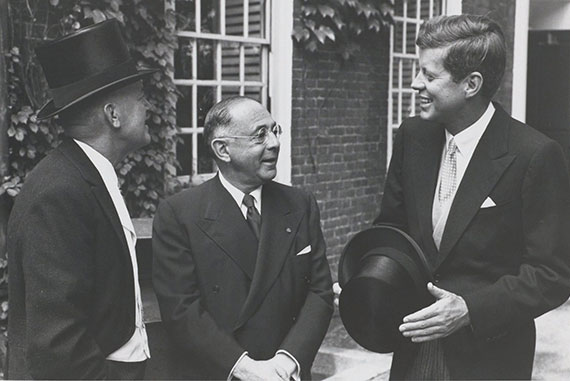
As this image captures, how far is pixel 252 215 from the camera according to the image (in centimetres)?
319

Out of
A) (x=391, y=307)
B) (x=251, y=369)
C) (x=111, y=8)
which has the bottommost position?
(x=251, y=369)

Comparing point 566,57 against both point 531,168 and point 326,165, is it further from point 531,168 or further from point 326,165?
point 531,168

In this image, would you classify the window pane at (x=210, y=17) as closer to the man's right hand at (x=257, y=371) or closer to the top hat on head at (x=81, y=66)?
the top hat on head at (x=81, y=66)

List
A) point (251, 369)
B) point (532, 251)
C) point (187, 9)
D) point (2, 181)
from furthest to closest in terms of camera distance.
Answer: point (187, 9) < point (2, 181) < point (251, 369) < point (532, 251)

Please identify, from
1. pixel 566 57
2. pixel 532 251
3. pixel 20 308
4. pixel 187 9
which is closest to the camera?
pixel 20 308

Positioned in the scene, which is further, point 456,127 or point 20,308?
point 456,127

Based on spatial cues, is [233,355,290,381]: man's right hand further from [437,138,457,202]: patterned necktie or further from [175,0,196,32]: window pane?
[175,0,196,32]: window pane

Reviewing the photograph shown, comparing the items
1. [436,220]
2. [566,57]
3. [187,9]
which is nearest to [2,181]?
[187,9]

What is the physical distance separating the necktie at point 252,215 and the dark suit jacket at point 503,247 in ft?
2.19

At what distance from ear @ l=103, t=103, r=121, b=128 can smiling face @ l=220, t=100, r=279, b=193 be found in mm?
570

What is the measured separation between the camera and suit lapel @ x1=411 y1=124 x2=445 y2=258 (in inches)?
114

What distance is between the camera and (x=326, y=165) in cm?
762

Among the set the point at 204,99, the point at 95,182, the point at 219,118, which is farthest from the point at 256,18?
the point at 95,182

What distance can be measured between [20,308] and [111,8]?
10.9 ft
